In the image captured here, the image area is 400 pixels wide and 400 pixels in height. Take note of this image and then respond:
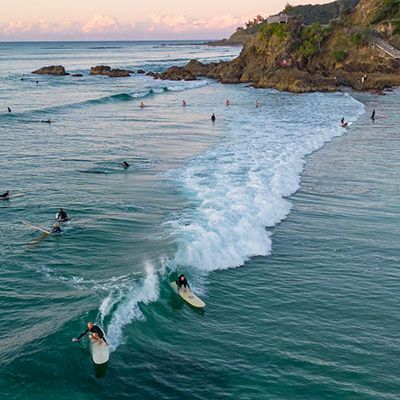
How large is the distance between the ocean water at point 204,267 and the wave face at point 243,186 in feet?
0.46

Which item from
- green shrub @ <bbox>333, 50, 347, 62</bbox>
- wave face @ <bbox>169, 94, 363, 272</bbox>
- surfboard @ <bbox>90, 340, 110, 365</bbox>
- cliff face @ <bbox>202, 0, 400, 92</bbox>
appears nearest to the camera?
surfboard @ <bbox>90, 340, 110, 365</bbox>

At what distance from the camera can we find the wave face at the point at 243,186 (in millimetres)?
23859

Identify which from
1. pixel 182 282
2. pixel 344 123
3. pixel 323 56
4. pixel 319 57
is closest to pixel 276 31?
pixel 319 57

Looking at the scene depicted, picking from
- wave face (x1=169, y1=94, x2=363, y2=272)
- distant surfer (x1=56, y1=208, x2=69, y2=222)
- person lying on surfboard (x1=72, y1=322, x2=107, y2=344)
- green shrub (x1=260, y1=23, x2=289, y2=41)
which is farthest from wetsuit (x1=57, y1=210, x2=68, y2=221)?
green shrub (x1=260, y1=23, x2=289, y2=41)

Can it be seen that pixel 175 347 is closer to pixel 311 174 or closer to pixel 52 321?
pixel 52 321

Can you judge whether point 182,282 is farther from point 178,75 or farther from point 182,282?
point 178,75

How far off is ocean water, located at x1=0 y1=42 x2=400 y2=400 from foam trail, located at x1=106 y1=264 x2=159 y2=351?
79 mm

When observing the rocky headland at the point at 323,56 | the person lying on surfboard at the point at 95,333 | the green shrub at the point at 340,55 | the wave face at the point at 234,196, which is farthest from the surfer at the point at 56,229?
the green shrub at the point at 340,55

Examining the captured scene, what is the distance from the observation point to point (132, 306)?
1838cm

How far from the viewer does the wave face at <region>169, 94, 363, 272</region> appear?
23.9 m

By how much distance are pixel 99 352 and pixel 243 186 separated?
65.5ft

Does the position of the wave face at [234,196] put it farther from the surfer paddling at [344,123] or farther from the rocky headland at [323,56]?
the rocky headland at [323,56]

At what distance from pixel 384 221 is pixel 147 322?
15845 mm

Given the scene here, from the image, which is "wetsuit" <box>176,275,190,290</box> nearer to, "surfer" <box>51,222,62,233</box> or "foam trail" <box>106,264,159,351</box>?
"foam trail" <box>106,264,159,351</box>
